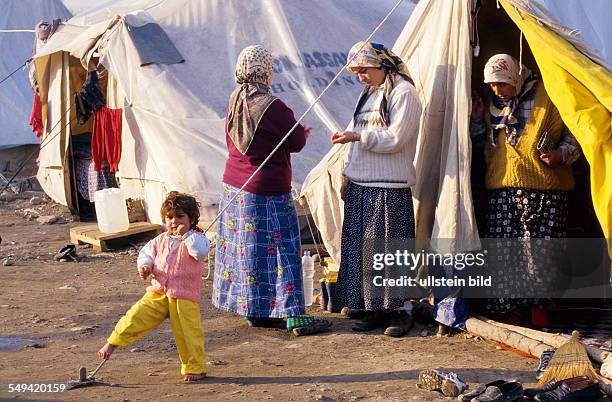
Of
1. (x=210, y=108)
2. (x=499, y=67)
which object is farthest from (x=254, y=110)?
(x=210, y=108)

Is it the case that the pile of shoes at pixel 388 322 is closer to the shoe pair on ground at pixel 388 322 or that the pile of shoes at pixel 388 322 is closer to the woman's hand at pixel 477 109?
the shoe pair on ground at pixel 388 322

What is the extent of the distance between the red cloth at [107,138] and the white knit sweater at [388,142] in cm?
408

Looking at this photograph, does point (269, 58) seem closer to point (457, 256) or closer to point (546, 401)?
point (457, 256)

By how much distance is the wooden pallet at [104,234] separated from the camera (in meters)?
8.40

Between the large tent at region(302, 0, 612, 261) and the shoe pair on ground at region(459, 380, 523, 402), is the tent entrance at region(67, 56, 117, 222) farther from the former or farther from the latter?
the shoe pair on ground at region(459, 380, 523, 402)

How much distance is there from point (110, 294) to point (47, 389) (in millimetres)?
2227

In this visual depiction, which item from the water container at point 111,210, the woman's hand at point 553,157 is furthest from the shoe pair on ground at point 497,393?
the water container at point 111,210

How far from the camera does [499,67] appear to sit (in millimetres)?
5105

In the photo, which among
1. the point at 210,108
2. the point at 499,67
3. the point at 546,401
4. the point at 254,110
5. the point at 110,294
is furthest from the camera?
the point at 210,108

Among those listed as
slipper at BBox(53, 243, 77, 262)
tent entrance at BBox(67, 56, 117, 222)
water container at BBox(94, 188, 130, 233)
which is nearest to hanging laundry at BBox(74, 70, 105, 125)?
tent entrance at BBox(67, 56, 117, 222)

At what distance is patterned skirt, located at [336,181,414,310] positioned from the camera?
5.32 meters

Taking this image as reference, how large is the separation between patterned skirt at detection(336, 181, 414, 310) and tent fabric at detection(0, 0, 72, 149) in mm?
7747

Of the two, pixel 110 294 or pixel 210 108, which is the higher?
pixel 210 108

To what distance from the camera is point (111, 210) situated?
334 inches
